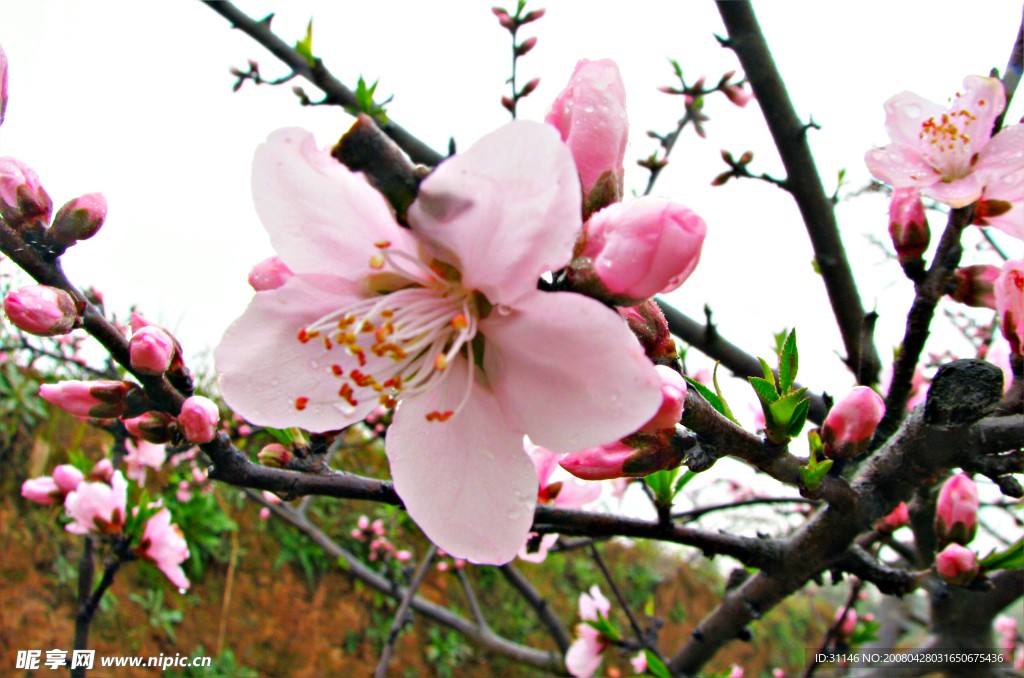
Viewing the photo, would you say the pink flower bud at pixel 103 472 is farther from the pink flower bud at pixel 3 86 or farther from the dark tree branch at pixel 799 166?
the dark tree branch at pixel 799 166

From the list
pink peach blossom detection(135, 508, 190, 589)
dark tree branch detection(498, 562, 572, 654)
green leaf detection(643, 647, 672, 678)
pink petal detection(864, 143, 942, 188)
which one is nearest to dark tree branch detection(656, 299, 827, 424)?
pink petal detection(864, 143, 942, 188)

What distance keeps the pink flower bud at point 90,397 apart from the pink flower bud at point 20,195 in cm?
27

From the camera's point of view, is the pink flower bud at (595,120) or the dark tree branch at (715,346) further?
the dark tree branch at (715,346)

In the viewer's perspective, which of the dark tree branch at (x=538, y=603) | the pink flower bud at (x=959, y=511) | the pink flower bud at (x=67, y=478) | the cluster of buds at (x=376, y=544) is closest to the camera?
the pink flower bud at (x=959, y=511)

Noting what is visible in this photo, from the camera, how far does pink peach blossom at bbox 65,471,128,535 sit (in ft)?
5.99

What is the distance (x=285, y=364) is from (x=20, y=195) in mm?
544

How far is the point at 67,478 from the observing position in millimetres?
2004

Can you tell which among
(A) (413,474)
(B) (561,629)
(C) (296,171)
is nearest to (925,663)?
(B) (561,629)

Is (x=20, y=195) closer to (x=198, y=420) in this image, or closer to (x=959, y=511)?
(x=198, y=420)

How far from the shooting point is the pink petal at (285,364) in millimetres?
602

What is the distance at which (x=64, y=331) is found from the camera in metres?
0.80

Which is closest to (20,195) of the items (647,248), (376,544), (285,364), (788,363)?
(285,364)

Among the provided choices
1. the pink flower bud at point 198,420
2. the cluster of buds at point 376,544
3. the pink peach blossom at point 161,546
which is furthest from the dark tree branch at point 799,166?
the cluster of buds at point 376,544

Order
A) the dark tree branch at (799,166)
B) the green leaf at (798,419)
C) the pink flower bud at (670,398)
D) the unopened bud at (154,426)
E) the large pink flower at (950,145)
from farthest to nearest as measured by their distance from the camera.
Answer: the dark tree branch at (799,166)
the large pink flower at (950,145)
the unopened bud at (154,426)
the green leaf at (798,419)
the pink flower bud at (670,398)
